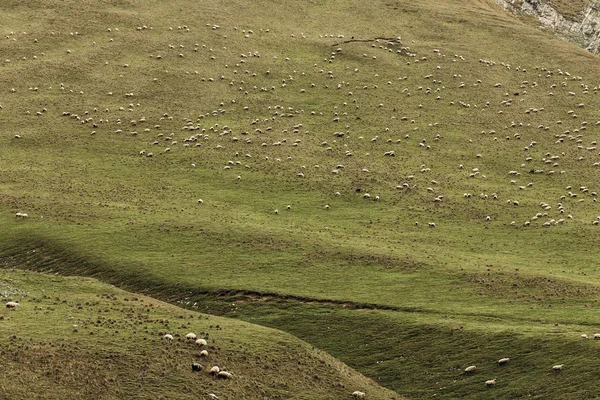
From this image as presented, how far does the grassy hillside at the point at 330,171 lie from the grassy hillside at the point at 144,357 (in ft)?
16.5

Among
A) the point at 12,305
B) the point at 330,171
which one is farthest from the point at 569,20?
the point at 12,305

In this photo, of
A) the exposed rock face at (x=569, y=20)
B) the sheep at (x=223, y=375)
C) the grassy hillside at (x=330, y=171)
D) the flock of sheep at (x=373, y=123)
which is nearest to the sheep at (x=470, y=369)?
the grassy hillside at (x=330, y=171)

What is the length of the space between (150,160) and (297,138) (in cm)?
1529

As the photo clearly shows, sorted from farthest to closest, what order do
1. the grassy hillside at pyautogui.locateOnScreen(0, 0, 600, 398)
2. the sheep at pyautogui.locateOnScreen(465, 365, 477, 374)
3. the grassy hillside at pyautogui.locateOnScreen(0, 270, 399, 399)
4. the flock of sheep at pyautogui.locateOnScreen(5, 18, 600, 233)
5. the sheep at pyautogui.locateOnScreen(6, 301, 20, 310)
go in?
the flock of sheep at pyautogui.locateOnScreen(5, 18, 600, 233)
the grassy hillside at pyautogui.locateOnScreen(0, 0, 600, 398)
the sheep at pyautogui.locateOnScreen(6, 301, 20, 310)
the sheep at pyautogui.locateOnScreen(465, 365, 477, 374)
the grassy hillside at pyautogui.locateOnScreen(0, 270, 399, 399)

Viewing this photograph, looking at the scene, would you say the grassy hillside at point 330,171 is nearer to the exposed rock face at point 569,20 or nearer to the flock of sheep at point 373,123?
the flock of sheep at point 373,123

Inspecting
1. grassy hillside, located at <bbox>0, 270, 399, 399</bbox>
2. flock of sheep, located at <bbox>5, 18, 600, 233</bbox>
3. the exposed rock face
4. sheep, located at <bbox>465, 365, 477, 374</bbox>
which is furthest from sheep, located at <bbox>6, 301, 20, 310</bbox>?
the exposed rock face

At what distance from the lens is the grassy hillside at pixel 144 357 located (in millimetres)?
38438

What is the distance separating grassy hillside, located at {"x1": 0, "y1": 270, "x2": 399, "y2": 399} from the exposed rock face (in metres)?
115

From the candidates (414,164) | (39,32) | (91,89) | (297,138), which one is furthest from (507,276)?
(39,32)

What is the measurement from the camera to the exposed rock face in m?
147

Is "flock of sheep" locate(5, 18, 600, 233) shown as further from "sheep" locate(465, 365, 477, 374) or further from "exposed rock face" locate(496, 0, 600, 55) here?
"exposed rock face" locate(496, 0, 600, 55)

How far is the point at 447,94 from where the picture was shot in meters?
103

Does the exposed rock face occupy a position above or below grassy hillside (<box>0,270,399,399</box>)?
above

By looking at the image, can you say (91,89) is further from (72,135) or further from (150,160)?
(150,160)
